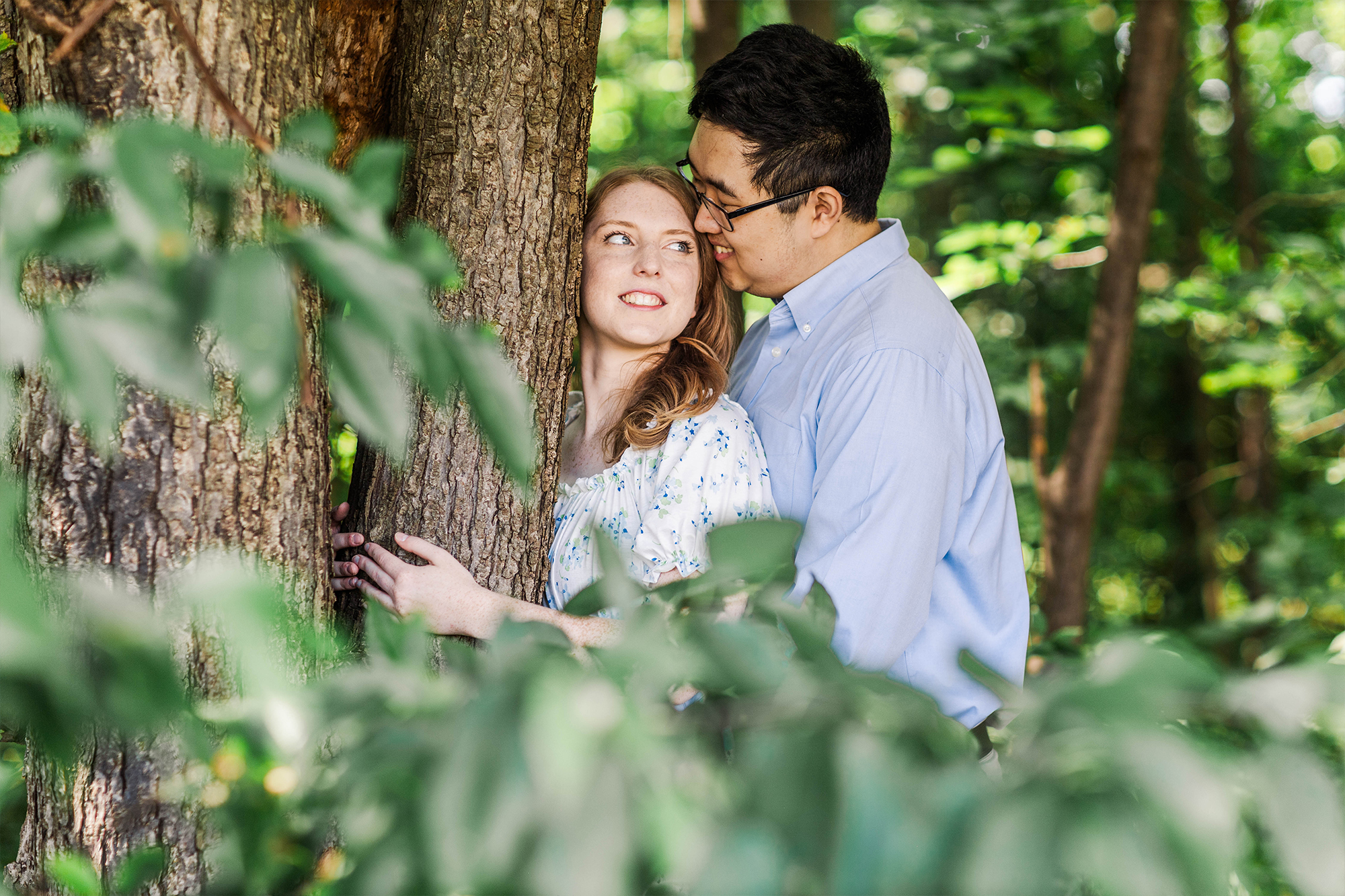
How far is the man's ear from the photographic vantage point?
235cm

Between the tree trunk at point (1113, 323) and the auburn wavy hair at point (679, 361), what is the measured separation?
8.15 feet

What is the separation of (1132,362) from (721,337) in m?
5.62

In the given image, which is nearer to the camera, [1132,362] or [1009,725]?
[1009,725]

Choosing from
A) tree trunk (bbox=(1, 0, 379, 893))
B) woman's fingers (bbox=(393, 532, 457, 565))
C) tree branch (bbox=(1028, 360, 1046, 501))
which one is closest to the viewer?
tree trunk (bbox=(1, 0, 379, 893))

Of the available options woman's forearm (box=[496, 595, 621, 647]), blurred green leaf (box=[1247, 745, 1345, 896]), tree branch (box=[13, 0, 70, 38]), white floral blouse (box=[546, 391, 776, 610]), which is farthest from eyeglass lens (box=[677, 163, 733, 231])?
blurred green leaf (box=[1247, 745, 1345, 896])

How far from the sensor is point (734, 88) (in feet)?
7.59

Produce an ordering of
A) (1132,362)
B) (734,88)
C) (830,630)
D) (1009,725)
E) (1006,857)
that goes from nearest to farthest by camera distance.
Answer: (1006,857) < (1009,725) < (830,630) < (734,88) < (1132,362)

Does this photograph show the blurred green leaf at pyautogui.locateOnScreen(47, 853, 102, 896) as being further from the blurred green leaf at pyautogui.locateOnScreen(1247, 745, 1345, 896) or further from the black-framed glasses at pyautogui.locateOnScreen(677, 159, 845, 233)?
the black-framed glasses at pyautogui.locateOnScreen(677, 159, 845, 233)

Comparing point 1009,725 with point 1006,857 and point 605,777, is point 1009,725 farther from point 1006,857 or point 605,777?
point 605,777

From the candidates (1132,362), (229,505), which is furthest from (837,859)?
(1132,362)

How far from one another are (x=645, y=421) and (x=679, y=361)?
8.2 inches

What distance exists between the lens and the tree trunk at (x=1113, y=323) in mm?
4082

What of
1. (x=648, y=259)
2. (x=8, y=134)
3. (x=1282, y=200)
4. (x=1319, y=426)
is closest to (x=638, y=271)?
(x=648, y=259)

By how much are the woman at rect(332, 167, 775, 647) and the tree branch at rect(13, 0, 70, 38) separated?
965 mm
